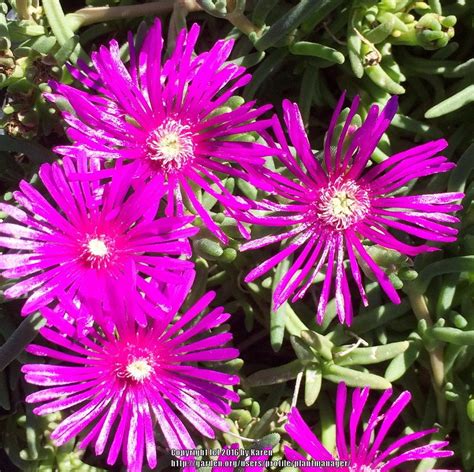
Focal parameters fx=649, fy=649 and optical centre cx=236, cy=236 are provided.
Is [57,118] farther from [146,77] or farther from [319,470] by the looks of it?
[319,470]

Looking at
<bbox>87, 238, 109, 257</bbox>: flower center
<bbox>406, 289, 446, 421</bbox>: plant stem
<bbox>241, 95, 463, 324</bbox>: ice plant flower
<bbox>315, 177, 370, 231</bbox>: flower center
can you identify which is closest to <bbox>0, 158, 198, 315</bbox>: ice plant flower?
<bbox>87, 238, 109, 257</bbox>: flower center

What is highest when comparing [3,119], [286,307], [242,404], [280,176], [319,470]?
[3,119]

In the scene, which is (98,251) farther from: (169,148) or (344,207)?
(344,207)

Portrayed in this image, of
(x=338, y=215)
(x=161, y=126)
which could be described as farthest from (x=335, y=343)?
(x=161, y=126)

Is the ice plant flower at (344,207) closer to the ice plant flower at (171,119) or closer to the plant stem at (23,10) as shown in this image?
the ice plant flower at (171,119)

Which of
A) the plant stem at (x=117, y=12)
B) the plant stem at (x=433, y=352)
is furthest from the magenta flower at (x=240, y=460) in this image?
the plant stem at (x=117, y=12)

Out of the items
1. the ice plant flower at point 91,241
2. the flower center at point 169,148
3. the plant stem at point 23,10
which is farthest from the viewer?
the plant stem at point 23,10
